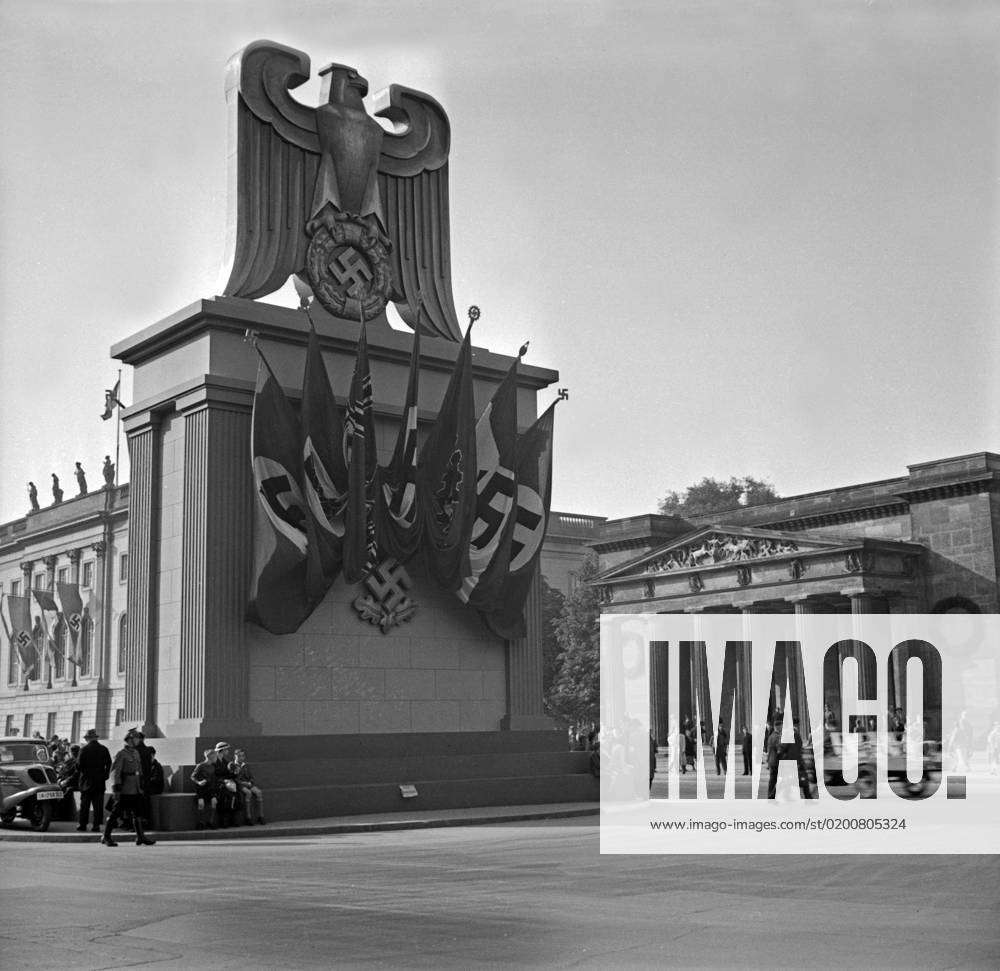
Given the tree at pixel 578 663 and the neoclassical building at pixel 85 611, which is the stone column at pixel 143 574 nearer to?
the tree at pixel 578 663

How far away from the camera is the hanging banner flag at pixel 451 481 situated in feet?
93.2

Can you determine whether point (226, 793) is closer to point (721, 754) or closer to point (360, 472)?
point (360, 472)

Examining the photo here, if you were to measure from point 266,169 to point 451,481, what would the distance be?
7.57 m

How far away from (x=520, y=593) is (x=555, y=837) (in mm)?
9741

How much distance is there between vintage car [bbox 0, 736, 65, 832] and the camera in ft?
82.9

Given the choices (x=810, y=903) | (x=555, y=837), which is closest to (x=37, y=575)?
(x=555, y=837)

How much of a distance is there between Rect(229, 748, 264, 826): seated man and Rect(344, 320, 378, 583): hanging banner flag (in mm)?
4154

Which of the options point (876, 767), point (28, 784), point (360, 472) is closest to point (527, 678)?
point (360, 472)

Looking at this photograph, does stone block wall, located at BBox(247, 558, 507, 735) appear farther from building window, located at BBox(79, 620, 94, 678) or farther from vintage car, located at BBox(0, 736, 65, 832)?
building window, located at BBox(79, 620, 94, 678)

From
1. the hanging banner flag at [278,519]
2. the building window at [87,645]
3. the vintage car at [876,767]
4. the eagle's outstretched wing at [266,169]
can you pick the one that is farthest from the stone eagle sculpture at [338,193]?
the building window at [87,645]

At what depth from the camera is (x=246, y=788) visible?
2445 cm

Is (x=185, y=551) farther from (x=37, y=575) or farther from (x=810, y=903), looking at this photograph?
(x=37, y=575)

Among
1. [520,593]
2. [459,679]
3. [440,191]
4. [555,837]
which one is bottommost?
[555,837]

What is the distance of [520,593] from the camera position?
30.6 m
